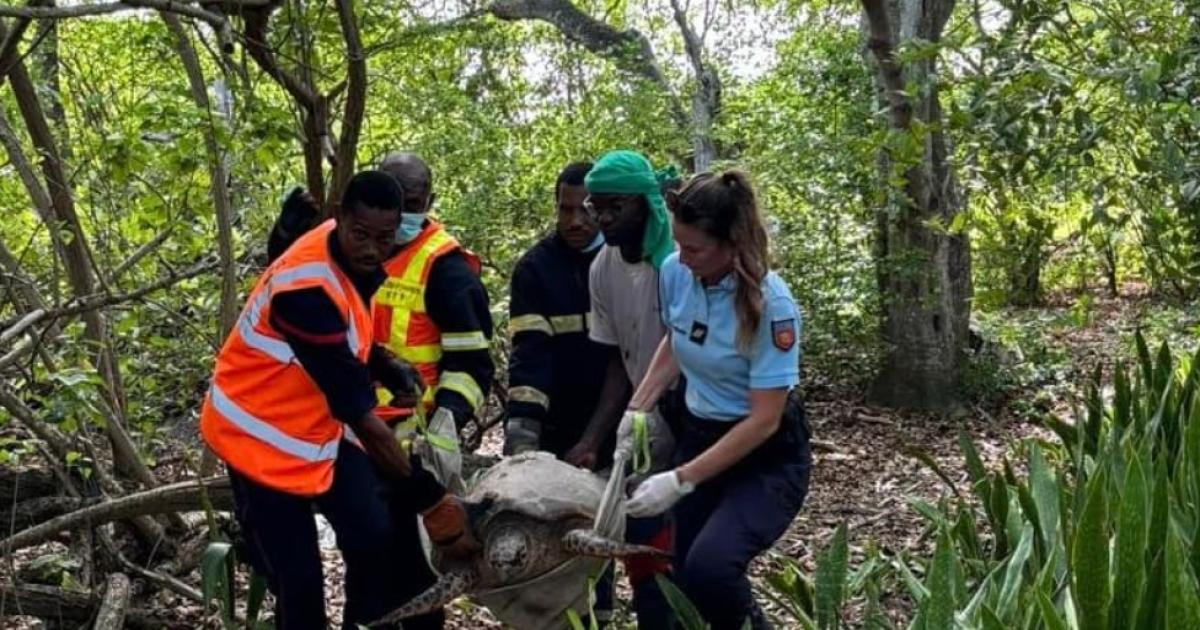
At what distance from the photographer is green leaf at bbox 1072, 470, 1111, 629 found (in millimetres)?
2107

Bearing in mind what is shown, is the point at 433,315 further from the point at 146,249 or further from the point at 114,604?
the point at 146,249

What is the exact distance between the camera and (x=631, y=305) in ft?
13.3

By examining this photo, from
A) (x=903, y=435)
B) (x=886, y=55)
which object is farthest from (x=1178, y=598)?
(x=903, y=435)

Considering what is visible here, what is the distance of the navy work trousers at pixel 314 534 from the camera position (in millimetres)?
3541

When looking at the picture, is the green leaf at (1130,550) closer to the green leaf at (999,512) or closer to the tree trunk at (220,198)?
the green leaf at (999,512)

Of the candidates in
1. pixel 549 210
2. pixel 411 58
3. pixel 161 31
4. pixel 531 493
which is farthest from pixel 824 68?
pixel 531 493

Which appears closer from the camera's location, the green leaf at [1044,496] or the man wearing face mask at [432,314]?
the green leaf at [1044,496]

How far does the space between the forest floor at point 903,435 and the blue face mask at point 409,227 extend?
5.10 feet

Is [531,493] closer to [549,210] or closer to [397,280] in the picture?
[397,280]

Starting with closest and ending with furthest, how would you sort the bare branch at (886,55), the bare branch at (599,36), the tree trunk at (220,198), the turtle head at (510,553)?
the turtle head at (510,553) < the tree trunk at (220,198) < the bare branch at (886,55) < the bare branch at (599,36)

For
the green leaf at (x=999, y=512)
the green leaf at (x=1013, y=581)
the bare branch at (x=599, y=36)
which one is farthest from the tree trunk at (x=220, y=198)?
the bare branch at (x=599, y=36)

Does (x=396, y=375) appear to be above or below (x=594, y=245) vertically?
below

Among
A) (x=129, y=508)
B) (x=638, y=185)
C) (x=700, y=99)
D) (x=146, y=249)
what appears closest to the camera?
(x=638, y=185)

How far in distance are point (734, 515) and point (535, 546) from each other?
22.3 inches
